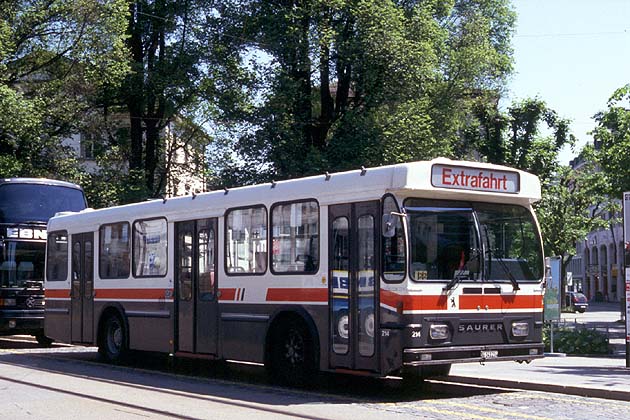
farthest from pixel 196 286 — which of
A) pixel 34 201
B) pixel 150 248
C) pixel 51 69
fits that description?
pixel 51 69

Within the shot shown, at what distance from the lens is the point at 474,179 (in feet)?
43.6

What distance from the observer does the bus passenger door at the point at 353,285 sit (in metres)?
12.9

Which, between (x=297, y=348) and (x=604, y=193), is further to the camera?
(x=604, y=193)

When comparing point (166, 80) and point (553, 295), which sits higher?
point (166, 80)

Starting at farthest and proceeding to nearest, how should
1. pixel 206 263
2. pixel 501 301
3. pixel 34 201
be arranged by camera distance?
pixel 34 201 → pixel 206 263 → pixel 501 301

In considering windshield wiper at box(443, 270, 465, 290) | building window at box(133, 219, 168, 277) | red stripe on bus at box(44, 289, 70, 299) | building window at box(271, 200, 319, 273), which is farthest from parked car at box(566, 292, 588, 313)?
windshield wiper at box(443, 270, 465, 290)

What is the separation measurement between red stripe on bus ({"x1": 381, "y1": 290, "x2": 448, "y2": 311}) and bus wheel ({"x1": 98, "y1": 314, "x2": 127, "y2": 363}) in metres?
7.87

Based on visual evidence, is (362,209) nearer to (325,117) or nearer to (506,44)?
(325,117)

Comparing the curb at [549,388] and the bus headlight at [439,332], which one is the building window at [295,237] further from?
the curb at [549,388]

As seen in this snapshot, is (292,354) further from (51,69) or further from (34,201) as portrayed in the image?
(51,69)

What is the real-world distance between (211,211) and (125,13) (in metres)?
21.2

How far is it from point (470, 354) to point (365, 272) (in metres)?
1.76

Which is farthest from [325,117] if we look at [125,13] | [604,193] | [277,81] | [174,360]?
[174,360]

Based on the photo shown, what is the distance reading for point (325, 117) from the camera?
3853 centimetres
